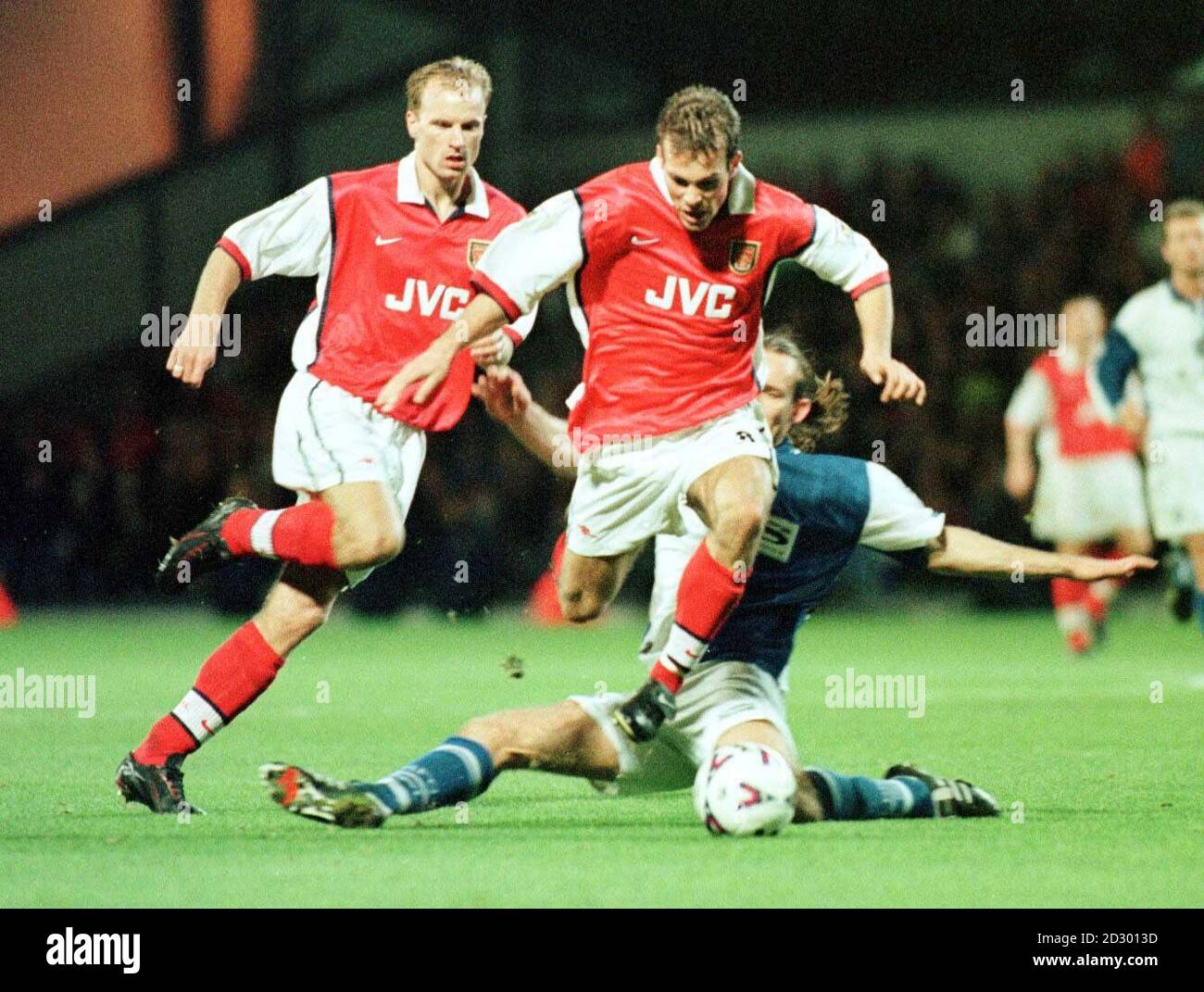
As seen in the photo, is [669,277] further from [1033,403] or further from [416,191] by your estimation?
[1033,403]

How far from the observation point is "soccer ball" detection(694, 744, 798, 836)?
5105mm

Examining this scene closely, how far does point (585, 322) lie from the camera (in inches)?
243

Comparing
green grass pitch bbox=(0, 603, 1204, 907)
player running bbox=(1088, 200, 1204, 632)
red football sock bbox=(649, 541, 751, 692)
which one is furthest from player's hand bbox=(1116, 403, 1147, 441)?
red football sock bbox=(649, 541, 751, 692)

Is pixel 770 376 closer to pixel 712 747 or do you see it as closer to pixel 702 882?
pixel 712 747

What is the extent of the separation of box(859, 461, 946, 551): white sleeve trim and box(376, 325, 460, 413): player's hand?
1.21 m

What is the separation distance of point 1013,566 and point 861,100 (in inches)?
524

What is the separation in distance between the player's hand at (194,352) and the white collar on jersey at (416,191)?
0.85 meters

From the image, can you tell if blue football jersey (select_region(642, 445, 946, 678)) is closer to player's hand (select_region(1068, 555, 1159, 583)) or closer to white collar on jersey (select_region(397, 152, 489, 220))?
player's hand (select_region(1068, 555, 1159, 583))

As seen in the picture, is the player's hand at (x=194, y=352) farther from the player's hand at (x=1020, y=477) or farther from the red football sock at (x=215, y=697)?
the player's hand at (x=1020, y=477)

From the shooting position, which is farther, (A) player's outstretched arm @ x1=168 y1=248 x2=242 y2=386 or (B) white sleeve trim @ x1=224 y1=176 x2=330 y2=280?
(B) white sleeve trim @ x1=224 y1=176 x2=330 y2=280

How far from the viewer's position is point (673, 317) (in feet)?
19.7

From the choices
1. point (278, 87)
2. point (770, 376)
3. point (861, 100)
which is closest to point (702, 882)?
point (770, 376)

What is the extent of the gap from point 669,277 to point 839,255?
0.53 m

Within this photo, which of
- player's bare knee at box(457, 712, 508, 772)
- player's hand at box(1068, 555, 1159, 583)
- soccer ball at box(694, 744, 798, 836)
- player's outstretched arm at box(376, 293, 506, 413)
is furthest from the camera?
player's hand at box(1068, 555, 1159, 583)
